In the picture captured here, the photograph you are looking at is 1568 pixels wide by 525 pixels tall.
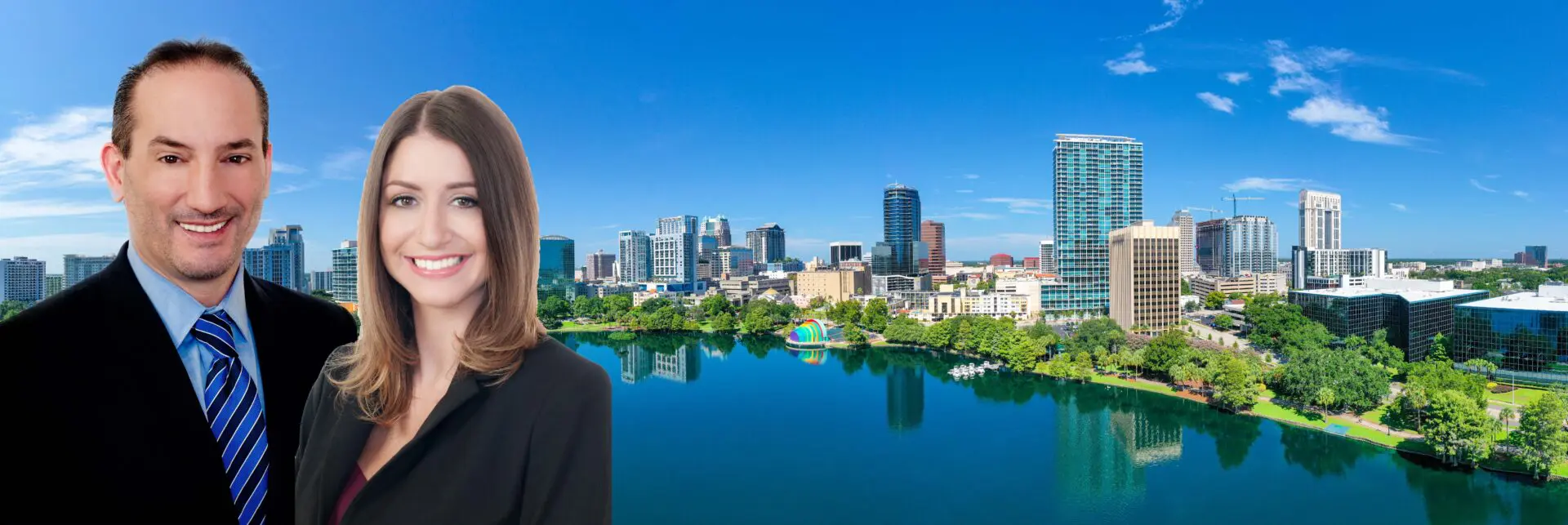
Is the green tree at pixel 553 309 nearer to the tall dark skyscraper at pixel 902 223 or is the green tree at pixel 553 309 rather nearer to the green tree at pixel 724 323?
the green tree at pixel 724 323

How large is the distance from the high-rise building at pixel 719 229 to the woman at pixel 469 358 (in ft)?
183

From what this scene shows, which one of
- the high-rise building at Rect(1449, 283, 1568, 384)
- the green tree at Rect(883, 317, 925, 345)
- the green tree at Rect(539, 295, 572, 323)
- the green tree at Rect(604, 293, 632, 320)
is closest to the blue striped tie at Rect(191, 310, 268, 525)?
the high-rise building at Rect(1449, 283, 1568, 384)

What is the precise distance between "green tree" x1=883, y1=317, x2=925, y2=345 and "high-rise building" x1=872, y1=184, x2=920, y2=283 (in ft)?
83.1

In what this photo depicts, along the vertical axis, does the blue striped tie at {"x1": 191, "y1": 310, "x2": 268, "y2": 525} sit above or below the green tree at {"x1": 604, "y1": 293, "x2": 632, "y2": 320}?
above

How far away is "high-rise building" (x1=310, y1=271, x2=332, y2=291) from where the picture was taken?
18.3 metres

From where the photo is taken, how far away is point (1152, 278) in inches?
789

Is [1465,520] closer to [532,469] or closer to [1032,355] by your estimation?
[1032,355]

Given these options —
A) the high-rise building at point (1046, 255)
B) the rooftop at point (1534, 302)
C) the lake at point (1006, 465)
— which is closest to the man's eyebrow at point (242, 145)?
the lake at point (1006, 465)

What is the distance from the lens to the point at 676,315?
23219 millimetres

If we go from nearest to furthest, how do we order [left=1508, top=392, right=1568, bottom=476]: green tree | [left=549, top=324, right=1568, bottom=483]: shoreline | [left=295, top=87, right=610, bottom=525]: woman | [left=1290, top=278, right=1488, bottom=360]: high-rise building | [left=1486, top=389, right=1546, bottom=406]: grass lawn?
[left=295, top=87, right=610, bottom=525]: woman → [left=1508, top=392, right=1568, bottom=476]: green tree → [left=549, top=324, right=1568, bottom=483]: shoreline → [left=1486, top=389, right=1546, bottom=406]: grass lawn → [left=1290, top=278, right=1488, bottom=360]: high-rise building

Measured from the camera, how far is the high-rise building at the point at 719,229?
57.3 metres

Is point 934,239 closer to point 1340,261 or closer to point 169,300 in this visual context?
point 1340,261

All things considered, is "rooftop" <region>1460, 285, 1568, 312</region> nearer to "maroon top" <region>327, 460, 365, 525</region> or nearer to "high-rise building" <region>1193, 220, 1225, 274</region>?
"maroon top" <region>327, 460, 365, 525</region>

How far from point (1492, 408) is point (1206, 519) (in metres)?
7.33
